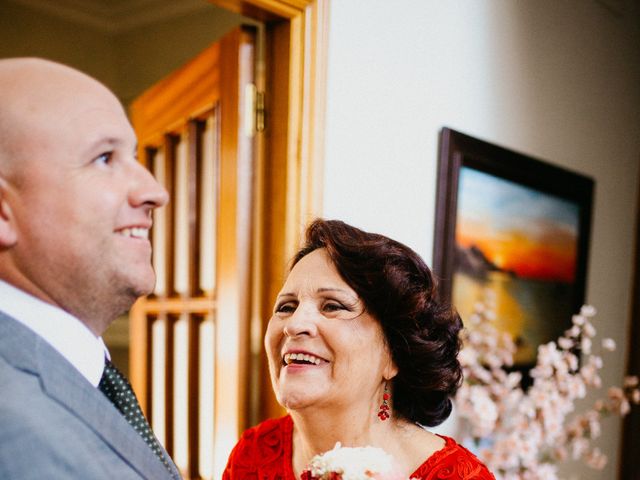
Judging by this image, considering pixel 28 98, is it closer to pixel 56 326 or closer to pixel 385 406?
pixel 56 326

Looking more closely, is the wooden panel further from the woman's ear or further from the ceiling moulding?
the ceiling moulding

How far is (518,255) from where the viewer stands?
272 centimetres

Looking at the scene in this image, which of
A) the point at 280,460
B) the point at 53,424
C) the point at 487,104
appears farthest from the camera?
the point at 487,104

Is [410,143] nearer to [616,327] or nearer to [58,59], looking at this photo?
[616,327]

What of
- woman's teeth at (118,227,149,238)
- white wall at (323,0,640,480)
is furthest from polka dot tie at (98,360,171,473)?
white wall at (323,0,640,480)

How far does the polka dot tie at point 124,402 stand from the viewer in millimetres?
984

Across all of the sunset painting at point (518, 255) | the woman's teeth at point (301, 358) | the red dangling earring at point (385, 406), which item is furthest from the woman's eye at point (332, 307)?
the sunset painting at point (518, 255)

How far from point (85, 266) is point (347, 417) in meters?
0.82

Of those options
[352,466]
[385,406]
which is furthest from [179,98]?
[352,466]

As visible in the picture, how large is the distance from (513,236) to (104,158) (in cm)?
218

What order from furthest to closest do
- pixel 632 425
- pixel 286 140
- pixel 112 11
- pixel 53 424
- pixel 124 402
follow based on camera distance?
pixel 112 11
pixel 632 425
pixel 286 140
pixel 124 402
pixel 53 424

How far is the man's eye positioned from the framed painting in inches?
62.3

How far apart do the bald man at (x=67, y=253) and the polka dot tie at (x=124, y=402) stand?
117 millimetres

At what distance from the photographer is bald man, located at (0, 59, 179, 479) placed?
0.75 meters
